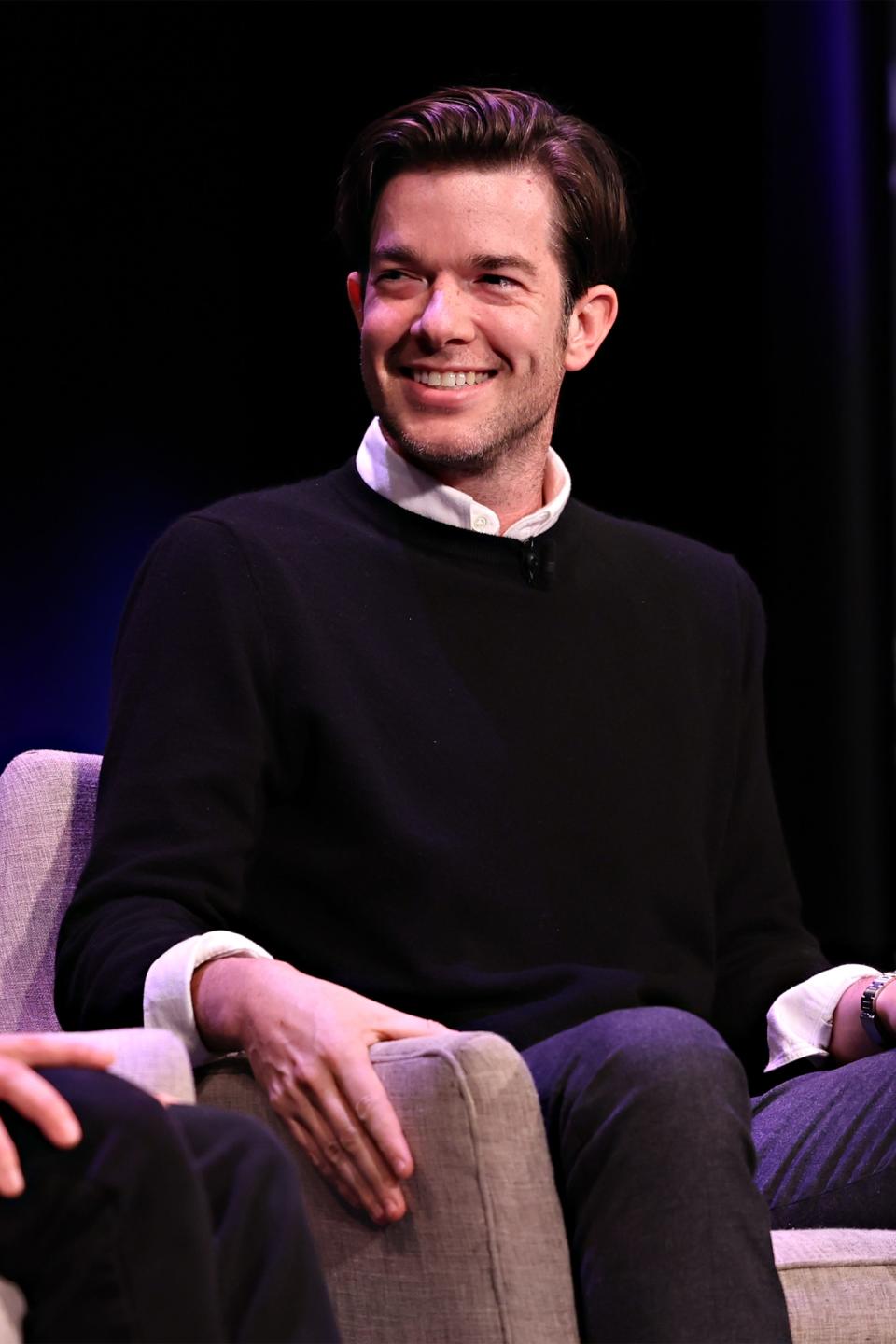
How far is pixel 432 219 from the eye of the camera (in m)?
1.85

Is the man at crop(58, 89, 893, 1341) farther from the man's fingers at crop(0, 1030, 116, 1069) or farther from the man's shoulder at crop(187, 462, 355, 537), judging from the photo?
the man's fingers at crop(0, 1030, 116, 1069)

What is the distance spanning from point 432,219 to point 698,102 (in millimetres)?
1956

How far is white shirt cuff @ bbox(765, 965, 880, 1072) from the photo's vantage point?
5.84 ft

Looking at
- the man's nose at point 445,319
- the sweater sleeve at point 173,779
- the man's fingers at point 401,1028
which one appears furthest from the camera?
the man's nose at point 445,319

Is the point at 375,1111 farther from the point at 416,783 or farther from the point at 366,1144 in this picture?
the point at 416,783

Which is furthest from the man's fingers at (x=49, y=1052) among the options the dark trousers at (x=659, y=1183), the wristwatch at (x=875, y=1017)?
the wristwatch at (x=875, y=1017)

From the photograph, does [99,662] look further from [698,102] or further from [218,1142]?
[218,1142]

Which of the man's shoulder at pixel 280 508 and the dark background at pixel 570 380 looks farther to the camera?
the dark background at pixel 570 380

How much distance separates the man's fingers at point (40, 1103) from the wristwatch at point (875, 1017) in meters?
0.92

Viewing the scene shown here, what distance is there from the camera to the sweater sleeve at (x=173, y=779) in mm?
1505

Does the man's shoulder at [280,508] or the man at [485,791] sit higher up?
the man's shoulder at [280,508]

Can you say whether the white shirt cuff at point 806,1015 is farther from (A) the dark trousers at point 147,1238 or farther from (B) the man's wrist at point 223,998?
(A) the dark trousers at point 147,1238

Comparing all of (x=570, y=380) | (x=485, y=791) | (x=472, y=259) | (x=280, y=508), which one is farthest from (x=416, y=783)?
(x=570, y=380)

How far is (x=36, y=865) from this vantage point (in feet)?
5.85
